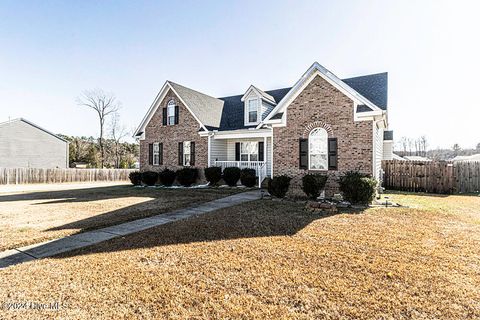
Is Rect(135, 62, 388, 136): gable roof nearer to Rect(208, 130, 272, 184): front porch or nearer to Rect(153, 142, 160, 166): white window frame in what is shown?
Rect(208, 130, 272, 184): front porch

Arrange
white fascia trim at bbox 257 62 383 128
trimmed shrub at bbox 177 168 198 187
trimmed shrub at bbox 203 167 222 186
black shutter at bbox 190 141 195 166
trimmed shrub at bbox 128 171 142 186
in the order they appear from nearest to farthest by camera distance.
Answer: white fascia trim at bbox 257 62 383 128 < trimmed shrub at bbox 203 167 222 186 < trimmed shrub at bbox 177 168 198 187 < black shutter at bbox 190 141 195 166 < trimmed shrub at bbox 128 171 142 186

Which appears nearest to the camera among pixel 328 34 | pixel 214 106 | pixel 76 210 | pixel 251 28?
pixel 76 210

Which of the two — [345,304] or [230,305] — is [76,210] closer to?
[230,305]

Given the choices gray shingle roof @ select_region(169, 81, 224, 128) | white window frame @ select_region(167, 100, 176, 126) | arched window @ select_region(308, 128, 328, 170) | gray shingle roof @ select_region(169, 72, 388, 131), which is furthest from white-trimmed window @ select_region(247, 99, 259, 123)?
arched window @ select_region(308, 128, 328, 170)

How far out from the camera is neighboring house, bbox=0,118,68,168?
29.3 m

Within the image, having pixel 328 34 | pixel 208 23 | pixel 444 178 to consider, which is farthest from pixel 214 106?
pixel 444 178

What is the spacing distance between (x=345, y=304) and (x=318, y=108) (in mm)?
10211

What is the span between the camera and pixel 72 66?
806 inches

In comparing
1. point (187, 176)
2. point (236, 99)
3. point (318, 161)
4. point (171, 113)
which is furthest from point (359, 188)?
point (236, 99)

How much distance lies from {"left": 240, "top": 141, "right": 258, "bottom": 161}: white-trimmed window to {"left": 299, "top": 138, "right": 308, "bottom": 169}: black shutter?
629 cm

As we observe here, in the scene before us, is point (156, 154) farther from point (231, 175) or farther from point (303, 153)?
point (303, 153)

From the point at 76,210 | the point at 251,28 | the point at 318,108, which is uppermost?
the point at 251,28

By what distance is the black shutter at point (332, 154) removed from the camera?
1173cm

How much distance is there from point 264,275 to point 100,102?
45.7 metres
